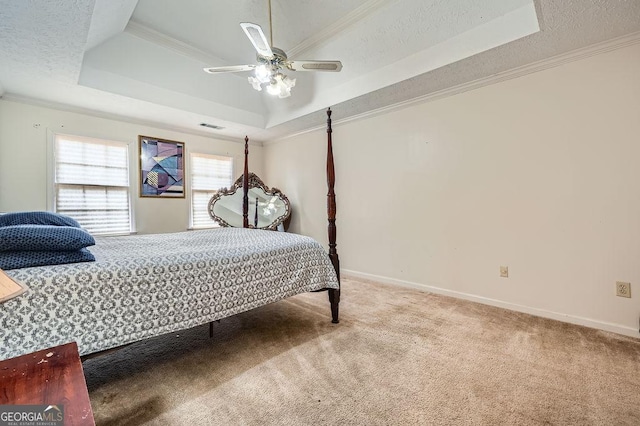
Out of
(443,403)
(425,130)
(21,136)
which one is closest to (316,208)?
(425,130)

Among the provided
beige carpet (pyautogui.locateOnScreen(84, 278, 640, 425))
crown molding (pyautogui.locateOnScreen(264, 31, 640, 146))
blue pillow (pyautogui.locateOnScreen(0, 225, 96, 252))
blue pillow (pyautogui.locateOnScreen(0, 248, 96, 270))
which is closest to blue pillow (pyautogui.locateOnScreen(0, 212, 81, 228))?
blue pillow (pyautogui.locateOnScreen(0, 225, 96, 252))

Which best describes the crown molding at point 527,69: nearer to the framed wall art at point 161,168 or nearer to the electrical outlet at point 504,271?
the electrical outlet at point 504,271

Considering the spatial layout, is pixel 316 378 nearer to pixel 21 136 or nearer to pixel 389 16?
pixel 389 16

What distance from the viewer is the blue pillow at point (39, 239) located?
129 centimetres

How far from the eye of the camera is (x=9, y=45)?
224 centimetres

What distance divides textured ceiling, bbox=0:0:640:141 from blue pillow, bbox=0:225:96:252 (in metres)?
1.52

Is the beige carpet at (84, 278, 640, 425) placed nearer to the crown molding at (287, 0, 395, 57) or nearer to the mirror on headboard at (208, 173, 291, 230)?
the mirror on headboard at (208, 173, 291, 230)

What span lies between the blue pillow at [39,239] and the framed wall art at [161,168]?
2983mm

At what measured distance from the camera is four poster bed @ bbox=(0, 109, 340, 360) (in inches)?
48.6

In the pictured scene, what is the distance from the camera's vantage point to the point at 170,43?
10.6 feet

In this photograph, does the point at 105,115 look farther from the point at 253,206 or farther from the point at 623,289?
the point at 623,289

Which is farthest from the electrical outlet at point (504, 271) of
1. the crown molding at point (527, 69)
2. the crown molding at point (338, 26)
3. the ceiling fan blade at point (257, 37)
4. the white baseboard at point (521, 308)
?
the ceiling fan blade at point (257, 37)

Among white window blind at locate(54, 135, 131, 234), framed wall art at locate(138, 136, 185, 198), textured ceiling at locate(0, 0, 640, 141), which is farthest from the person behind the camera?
framed wall art at locate(138, 136, 185, 198)

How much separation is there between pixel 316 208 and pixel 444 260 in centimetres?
215
